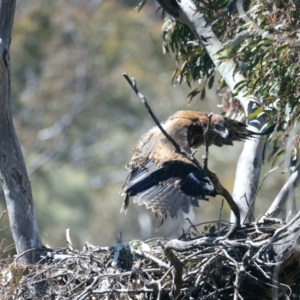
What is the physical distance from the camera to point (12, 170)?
237 inches

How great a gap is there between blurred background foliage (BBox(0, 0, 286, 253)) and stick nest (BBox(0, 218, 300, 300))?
16.7m

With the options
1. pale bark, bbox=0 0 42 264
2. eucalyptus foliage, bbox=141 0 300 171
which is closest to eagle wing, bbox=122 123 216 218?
eucalyptus foliage, bbox=141 0 300 171

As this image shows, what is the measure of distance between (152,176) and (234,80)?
3.91 feet

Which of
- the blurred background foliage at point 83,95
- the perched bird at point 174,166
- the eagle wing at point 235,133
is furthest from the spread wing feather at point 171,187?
the blurred background foliage at point 83,95

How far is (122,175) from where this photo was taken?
957 inches

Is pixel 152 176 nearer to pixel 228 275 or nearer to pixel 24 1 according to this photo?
pixel 228 275

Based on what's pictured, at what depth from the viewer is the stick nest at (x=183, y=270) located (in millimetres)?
5227

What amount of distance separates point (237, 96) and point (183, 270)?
2216 mm

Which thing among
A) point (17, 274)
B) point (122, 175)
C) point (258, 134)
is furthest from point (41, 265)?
point (122, 175)

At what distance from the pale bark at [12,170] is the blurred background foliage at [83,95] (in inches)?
644

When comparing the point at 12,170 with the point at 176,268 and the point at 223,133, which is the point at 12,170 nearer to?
the point at 176,268

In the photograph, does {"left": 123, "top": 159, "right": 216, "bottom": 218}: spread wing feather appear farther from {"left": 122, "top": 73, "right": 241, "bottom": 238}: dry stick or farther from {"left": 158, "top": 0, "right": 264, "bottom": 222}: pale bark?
{"left": 122, "top": 73, "right": 241, "bottom": 238}: dry stick

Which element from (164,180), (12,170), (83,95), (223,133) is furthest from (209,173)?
(83,95)

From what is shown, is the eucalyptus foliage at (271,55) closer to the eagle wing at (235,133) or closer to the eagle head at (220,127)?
the eagle wing at (235,133)
